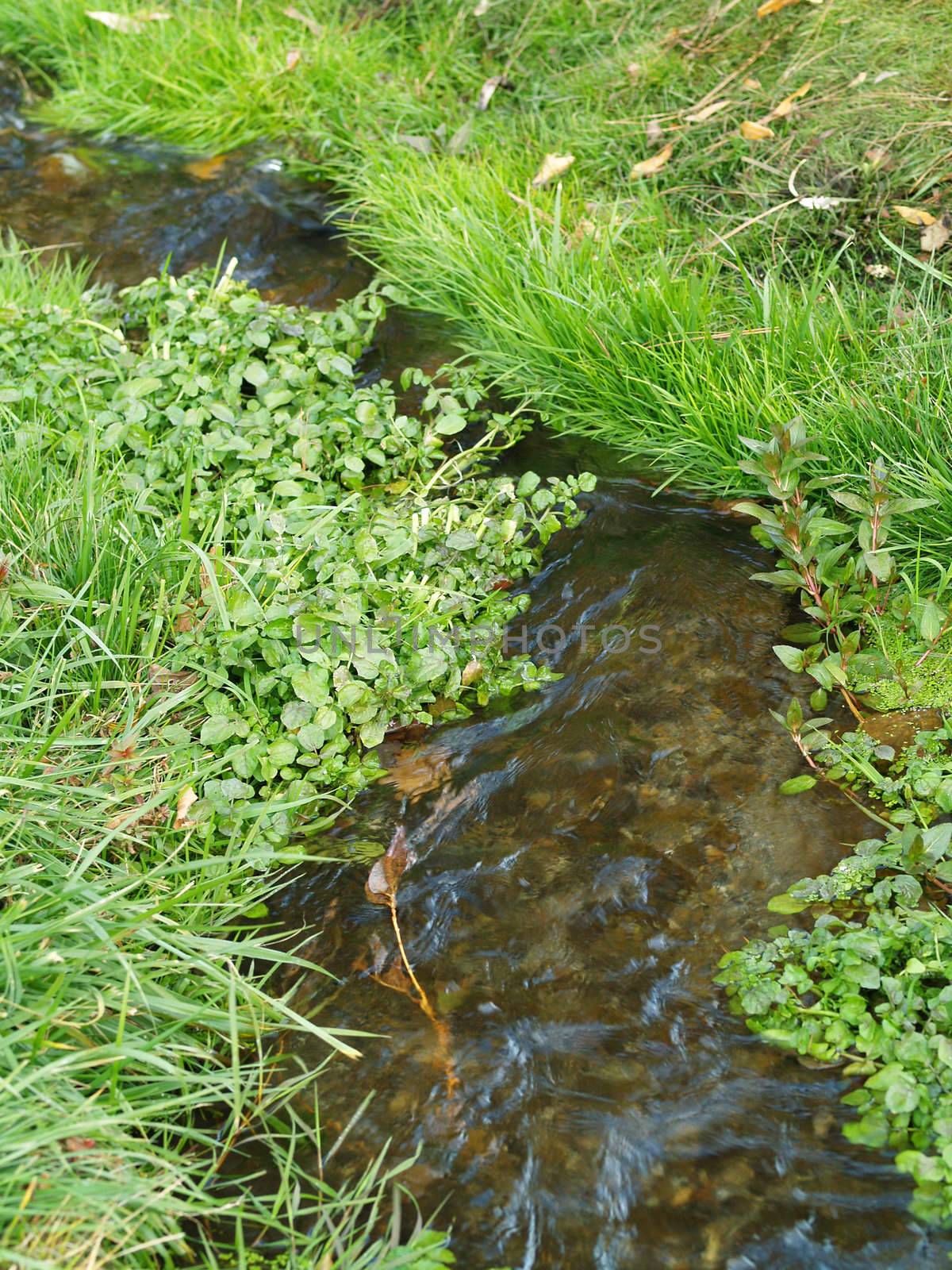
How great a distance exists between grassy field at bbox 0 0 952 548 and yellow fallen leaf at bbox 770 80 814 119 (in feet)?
0.05

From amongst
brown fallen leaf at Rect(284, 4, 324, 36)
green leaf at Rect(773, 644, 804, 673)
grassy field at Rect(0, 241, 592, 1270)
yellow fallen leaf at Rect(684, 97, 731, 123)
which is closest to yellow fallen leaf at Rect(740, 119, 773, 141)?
yellow fallen leaf at Rect(684, 97, 731, 123)

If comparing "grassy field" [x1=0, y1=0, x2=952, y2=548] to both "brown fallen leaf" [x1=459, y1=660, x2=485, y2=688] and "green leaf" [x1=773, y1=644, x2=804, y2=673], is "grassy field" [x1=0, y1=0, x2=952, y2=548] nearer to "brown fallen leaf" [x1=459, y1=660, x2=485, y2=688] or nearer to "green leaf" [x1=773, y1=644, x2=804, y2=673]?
"green leaf" [x1=773, y1=644, x2=804, y2=673]

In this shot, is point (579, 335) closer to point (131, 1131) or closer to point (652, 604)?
point (652, 604)

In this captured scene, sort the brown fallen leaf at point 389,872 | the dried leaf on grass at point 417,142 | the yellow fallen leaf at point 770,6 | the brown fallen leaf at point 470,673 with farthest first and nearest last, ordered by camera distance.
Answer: the dried leaf on grass at point 417,142 → the yellow fallen leaf at point 770,6 → the brown fallen leaf at point 470,673 → the brown fallen leaf at point 389,872

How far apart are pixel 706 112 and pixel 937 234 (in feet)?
4.18

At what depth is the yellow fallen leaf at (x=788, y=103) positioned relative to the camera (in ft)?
13.8

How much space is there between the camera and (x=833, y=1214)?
184 centimetres

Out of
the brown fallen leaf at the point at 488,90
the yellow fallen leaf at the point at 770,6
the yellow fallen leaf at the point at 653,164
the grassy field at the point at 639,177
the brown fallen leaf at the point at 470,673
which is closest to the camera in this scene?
the brown fallen leaf at the point at 470,673

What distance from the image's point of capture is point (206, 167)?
5520 mm

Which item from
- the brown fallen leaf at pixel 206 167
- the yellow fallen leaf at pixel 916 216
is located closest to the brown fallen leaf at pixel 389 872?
the yellow fallen leaf at pixel 916 216

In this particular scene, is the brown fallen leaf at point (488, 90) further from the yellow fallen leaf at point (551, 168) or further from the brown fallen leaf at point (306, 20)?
the brown fallen leaf at point (306, 20)

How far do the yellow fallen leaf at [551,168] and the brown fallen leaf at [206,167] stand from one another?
76.4 inches

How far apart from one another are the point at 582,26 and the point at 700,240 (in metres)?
1.89

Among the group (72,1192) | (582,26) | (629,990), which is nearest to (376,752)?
(629,990)
